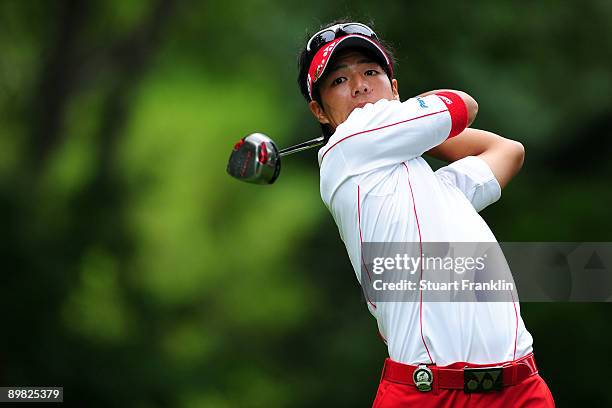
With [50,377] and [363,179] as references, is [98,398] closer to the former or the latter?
[50,377]

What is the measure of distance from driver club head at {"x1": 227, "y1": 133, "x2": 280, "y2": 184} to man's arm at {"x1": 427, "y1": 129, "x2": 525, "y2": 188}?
47 centimetres

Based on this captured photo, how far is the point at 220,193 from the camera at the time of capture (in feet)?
27.0

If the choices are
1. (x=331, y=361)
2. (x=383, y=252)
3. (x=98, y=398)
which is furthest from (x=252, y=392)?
(x=383, y=252)

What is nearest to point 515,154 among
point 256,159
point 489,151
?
point 489,151

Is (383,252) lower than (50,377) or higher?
higher

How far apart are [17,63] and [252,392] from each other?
293cm

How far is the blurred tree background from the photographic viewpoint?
6.90 metres

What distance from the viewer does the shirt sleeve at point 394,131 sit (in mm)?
2701

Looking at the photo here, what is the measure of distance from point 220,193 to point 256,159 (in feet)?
17.7

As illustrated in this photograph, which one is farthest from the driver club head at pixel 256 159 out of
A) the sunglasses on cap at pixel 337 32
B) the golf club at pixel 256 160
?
the sunglasses on cap at pixel 337 32

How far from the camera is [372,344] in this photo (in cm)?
730

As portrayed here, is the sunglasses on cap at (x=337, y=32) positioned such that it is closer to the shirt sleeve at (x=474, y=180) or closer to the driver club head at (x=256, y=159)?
the driver club head at (x=256, y=159)

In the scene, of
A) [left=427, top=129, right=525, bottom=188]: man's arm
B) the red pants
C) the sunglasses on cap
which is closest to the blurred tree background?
[left=427, top=129, right=525, bottom=188]: man's arm

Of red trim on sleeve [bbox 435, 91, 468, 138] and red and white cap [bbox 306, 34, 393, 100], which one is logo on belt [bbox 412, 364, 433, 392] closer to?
red trim on sleeve [bbox 435, 91, 468, 138]
